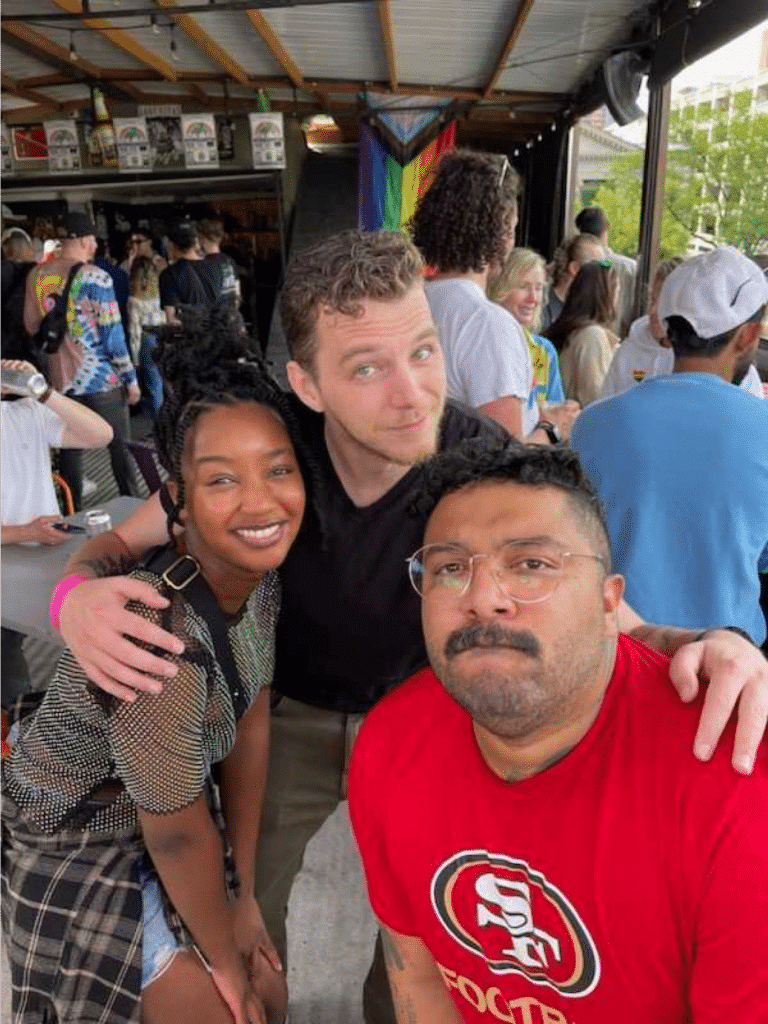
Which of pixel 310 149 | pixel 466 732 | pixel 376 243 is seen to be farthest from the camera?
pixel 310 149

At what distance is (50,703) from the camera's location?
1312 mm

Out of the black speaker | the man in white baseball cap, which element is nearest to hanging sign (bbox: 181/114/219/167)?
the black speaker

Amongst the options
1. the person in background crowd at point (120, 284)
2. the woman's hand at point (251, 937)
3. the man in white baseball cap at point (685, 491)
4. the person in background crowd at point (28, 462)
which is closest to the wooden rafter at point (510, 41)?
the person in background crowd at point (120, 284)

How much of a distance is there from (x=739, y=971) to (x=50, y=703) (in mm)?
1053

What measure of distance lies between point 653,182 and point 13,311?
4.93 metres

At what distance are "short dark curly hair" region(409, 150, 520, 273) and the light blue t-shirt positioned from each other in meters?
0.95

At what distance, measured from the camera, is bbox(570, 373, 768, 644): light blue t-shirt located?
1.54m

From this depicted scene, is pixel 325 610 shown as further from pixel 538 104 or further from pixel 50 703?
pixel 538 104

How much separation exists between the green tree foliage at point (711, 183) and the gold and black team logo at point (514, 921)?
11.2ft

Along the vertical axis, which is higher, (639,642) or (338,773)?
(639,642)

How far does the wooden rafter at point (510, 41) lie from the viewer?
5477mm

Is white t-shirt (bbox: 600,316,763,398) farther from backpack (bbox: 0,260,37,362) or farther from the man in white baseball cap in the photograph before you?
backpack (bbox: 0,260,37,362)

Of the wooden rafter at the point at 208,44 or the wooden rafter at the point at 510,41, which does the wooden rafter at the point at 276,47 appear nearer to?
the wooden rafter at the point at 208,44

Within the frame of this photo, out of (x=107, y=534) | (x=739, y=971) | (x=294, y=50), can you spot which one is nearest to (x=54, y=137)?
(x=294, y=50)
